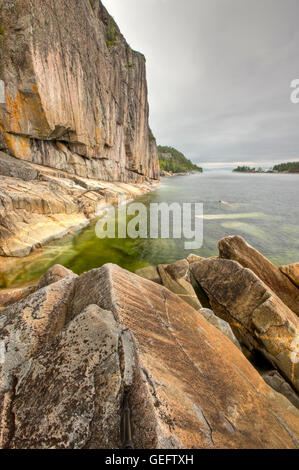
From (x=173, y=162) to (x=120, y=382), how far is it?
5746 inches

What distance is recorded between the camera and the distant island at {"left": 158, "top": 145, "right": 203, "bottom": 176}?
12835cm

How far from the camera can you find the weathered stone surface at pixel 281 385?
4.01m

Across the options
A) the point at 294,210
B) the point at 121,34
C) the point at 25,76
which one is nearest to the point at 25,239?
the point at 25,76

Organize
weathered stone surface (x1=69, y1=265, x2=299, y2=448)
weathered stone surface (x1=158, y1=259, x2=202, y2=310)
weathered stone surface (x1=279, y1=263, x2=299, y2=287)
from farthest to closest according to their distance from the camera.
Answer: weathered stone surface (x1=279, y1=263, x2=299, y2=287), weathered stone surface (x1=158, y1=259, x2=202, y2=310), weathered stone surface (x1=69, y1=265, x2=299, y2=448)

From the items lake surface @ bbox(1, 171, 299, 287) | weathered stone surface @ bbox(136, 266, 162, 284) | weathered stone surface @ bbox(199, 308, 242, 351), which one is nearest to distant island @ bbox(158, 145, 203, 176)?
lake surface @ bbox(1, 171, 299, 287)

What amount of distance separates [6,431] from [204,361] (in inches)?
102

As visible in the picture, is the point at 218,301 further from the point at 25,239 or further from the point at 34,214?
the point at 34,214

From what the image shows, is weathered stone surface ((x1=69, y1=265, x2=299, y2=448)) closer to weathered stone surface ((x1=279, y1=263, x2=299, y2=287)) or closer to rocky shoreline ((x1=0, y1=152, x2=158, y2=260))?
weathered stone surface ((x1=279, y1=263, x2=299, y2=287))

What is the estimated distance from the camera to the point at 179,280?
760 cm

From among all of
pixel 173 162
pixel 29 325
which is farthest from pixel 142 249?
pixel 173 162

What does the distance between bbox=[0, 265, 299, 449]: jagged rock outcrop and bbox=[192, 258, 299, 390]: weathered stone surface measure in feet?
5.14

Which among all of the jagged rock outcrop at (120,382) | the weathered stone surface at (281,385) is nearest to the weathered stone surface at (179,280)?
the weathered stone surface at (281,385)

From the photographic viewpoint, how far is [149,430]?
1635 millimetres

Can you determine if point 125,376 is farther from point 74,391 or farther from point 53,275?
point 53,275
